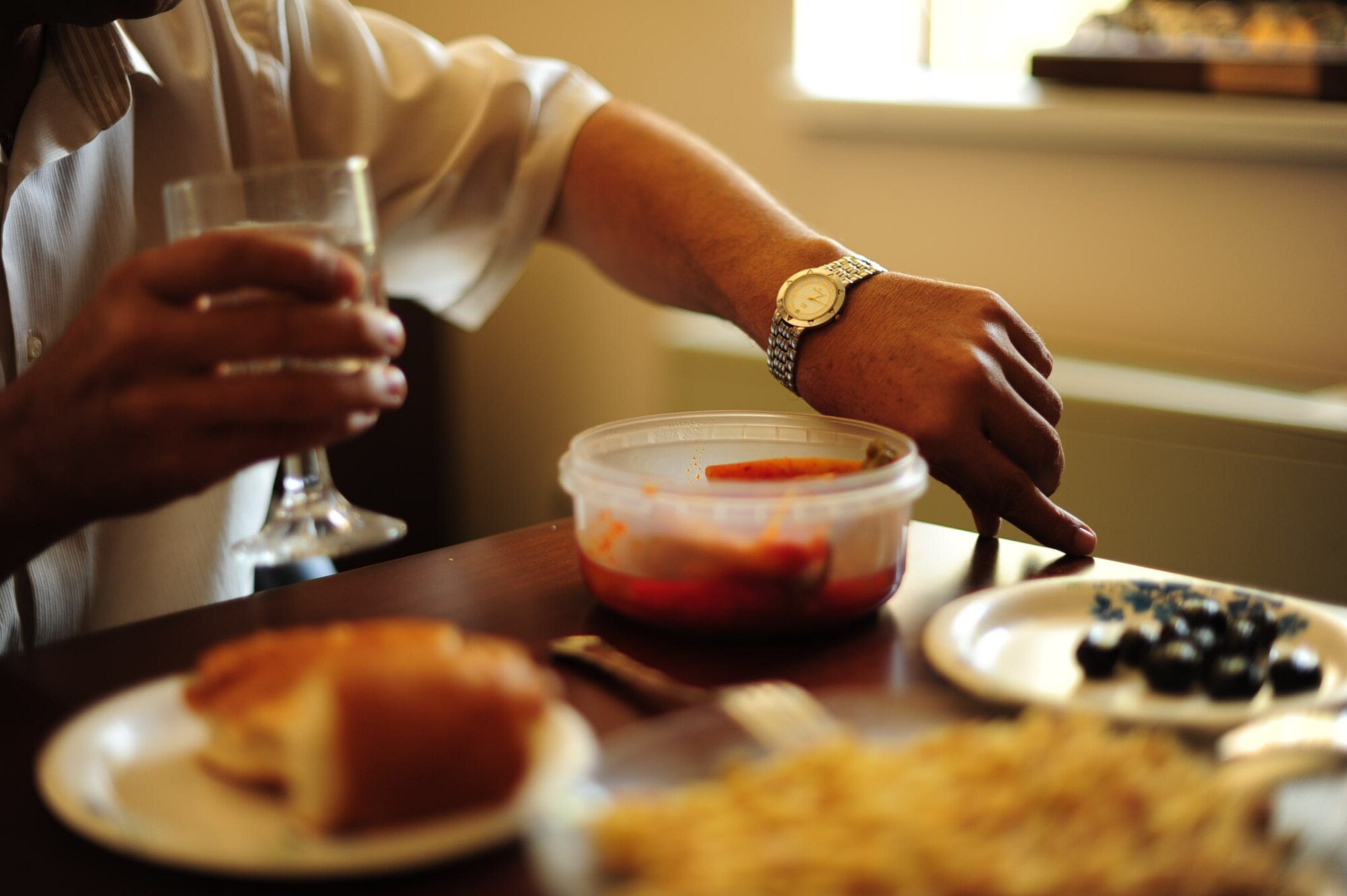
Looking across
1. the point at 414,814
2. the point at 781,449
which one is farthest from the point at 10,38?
the point at 414,814

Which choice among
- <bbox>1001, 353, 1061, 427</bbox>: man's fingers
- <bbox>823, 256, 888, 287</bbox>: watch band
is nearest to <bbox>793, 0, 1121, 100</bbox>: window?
<bbox>823, 256, 888, 287</bbox>: watch band

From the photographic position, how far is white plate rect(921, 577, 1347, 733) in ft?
1.78

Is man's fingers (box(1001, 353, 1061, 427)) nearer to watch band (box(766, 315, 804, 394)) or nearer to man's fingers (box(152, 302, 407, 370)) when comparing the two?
watch band (box(766, 315, 804, 394))

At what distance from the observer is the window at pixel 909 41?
1931mm

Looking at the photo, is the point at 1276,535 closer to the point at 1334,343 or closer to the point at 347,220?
the point at 1334,343

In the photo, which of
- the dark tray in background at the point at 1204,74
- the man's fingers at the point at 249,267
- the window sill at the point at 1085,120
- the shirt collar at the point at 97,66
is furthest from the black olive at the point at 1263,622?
the dark tray in background at the point at 1204,74

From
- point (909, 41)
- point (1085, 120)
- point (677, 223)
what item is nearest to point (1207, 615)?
point (677, 223)

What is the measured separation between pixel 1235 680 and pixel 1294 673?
34 millimetres

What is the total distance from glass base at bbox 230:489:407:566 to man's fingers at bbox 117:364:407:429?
0.09m

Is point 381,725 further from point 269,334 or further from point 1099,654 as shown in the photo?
point 1099,654

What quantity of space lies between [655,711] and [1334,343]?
1.25 metres

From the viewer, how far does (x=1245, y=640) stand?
0.60 m

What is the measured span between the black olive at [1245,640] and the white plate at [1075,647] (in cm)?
2

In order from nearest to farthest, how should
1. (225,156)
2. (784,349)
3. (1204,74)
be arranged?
(784,349)
(225,156)
(1204,74)
